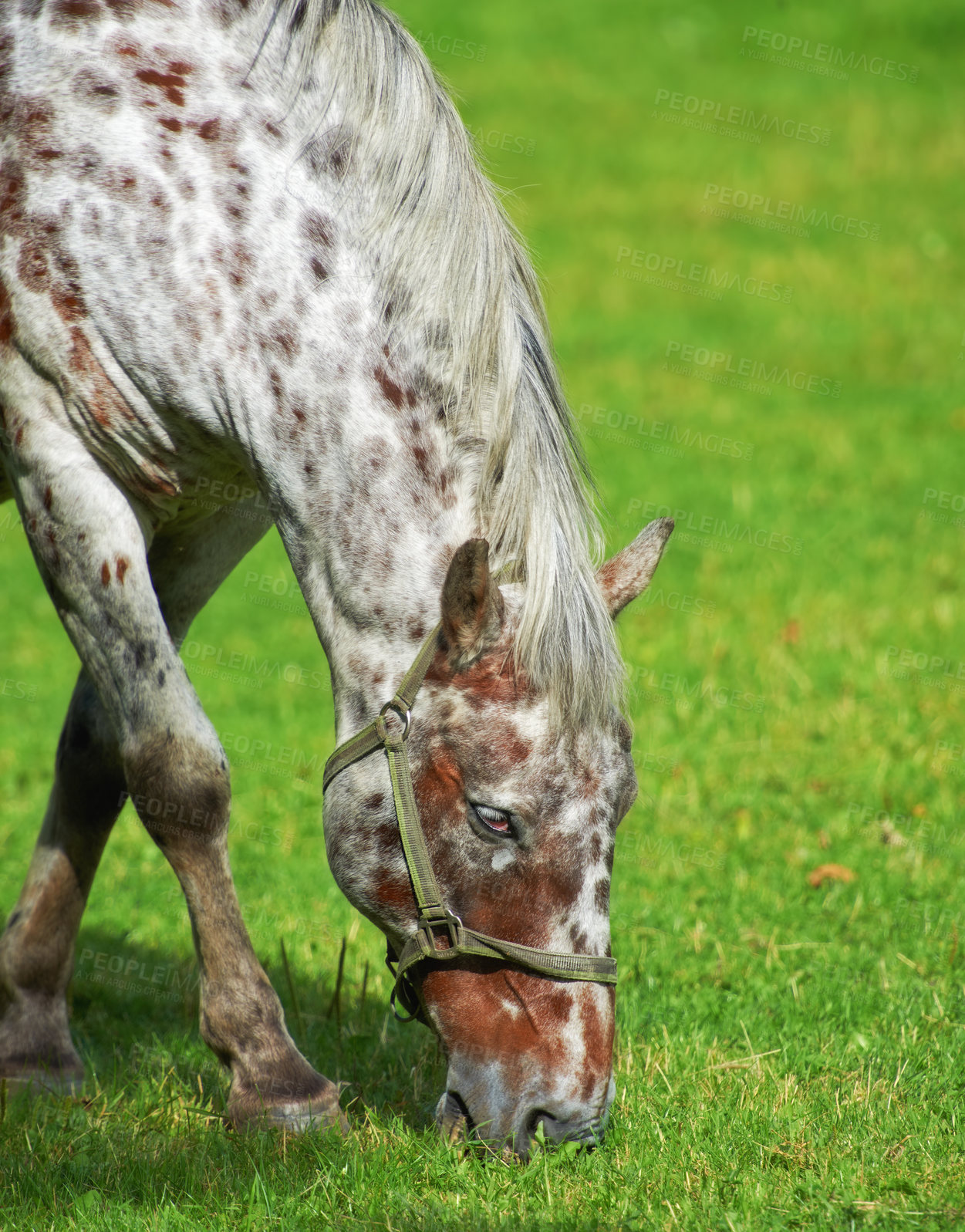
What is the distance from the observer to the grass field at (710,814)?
2902 mm

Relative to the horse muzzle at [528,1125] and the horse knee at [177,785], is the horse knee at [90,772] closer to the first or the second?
the horse knee at [177,785]

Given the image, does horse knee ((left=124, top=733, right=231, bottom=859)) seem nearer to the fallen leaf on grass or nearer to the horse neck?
the horse neck

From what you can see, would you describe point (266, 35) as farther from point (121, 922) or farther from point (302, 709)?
point (302, 709)

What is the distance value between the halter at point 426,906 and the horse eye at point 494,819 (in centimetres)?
15

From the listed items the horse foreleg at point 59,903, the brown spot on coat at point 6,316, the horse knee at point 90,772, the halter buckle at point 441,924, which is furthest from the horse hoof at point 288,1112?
the brown spot on coat at point 6,316

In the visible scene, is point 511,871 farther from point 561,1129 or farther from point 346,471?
point 346,471

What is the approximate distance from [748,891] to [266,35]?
3339 mm

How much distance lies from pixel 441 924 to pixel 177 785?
2.46 ft

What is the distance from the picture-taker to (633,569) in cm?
310

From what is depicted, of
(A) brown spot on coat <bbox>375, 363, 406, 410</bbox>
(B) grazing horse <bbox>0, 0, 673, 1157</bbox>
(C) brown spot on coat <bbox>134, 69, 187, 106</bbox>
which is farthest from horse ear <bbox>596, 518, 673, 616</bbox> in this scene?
(C) brown spot on coat <bbox>134, 69, 187, 106</bbox>

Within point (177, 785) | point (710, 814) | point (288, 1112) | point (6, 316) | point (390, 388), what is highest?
point (390, 388)

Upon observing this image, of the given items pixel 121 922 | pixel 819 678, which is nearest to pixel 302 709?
pixel 121 922

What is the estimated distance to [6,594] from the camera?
348 inches

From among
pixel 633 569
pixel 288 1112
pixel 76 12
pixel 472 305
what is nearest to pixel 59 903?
pixel 288 1112
